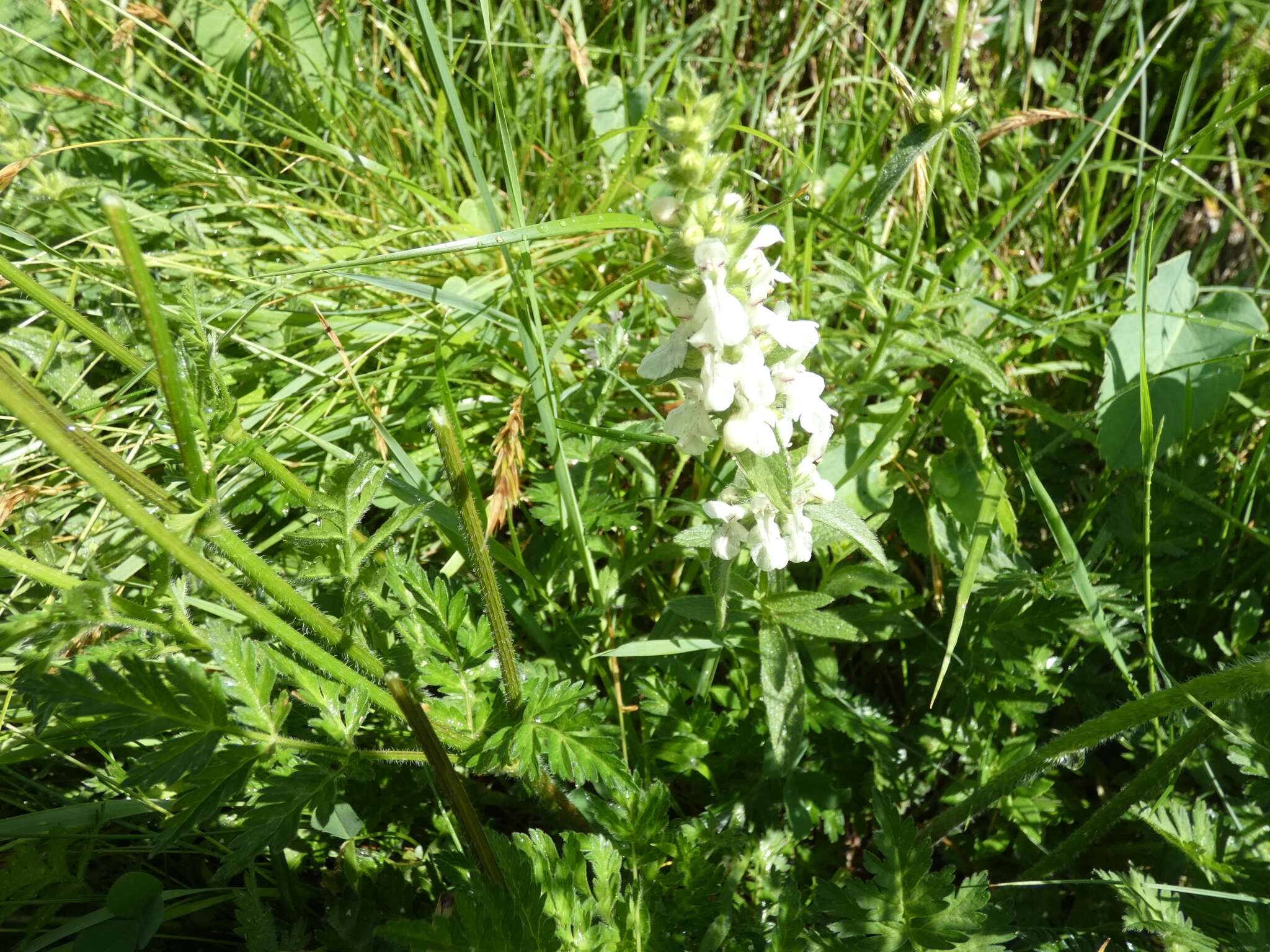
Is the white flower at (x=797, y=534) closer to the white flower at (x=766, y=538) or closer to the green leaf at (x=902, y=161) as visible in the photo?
the white flower at (x=766, y=538)

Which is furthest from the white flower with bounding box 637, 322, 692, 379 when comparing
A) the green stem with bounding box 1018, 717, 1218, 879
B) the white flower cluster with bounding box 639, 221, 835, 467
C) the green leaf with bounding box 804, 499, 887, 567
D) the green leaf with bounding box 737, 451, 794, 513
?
the green stem with bounding box 1018, 717, 1218, 879

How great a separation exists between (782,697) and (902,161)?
4.40ft

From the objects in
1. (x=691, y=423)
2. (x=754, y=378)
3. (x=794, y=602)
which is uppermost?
(x=754, y=378)

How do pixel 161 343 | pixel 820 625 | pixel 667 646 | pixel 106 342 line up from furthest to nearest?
pixel 667 646 → pixel 820 625 → pixel 106 342 → pixel 161 343

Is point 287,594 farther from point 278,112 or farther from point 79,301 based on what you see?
point 79,301

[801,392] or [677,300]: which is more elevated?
[677,300]

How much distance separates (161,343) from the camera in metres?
1.28

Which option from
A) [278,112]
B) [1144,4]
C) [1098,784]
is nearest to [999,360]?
[1098,784]

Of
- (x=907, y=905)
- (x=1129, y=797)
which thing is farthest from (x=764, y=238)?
(x=1129, y=797)

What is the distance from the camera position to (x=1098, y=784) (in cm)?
260

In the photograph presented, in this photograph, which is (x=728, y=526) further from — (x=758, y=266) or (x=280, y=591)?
(x=280, y=591)

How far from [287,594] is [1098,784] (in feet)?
7.58

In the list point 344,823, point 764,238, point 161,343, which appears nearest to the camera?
point 161,343

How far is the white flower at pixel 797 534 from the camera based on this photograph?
192cm
